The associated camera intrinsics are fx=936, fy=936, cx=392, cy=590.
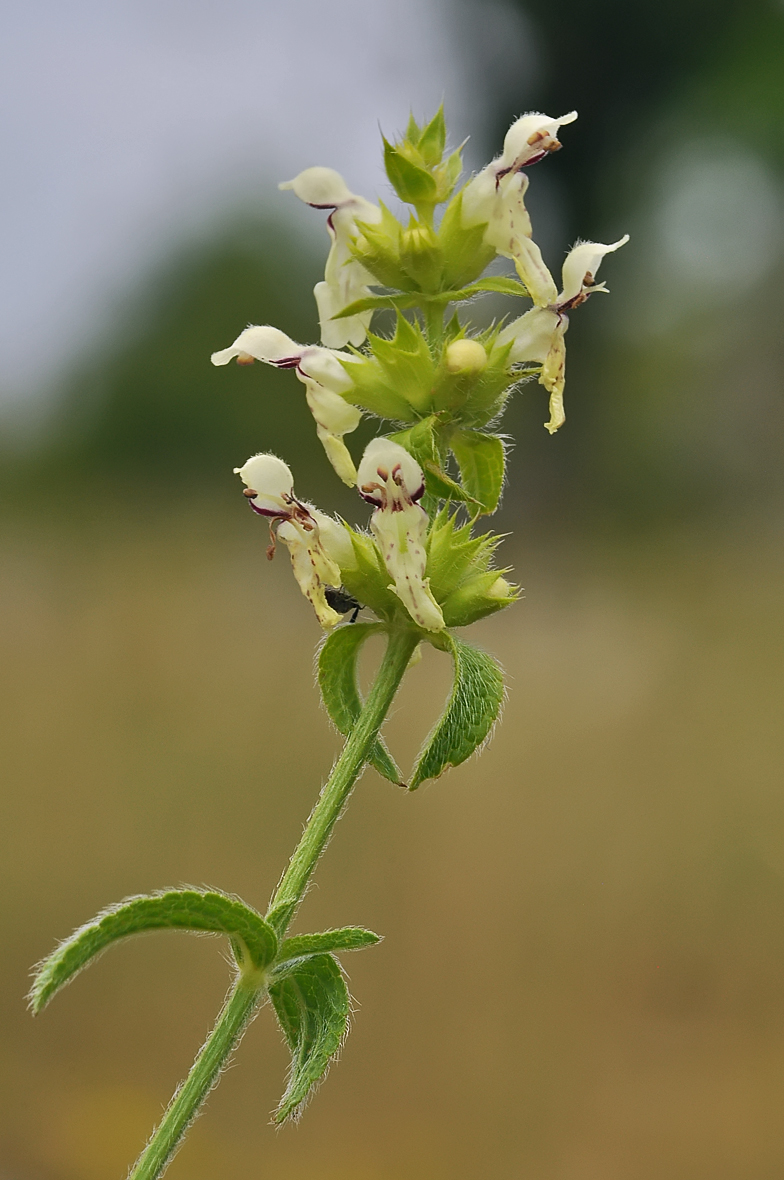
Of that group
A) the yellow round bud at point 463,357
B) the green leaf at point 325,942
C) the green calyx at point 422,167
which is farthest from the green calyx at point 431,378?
the green leaf at point 325,942

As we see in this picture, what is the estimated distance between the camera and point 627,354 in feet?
33.2

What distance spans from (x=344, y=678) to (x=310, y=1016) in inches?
10.5

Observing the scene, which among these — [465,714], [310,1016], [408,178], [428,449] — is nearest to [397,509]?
[428,449]

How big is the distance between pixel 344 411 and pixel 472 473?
4.6 inches

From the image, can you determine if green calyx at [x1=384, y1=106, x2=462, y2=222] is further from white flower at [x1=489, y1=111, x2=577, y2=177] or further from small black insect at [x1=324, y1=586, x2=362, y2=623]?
small black insect at [x1=324, y1=586, x2=362, y2=623]

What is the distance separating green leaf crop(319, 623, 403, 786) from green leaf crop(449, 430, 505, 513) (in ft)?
0.45

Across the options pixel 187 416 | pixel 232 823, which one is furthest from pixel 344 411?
pixel 187 416

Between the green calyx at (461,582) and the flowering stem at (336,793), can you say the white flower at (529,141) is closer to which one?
the green calyx at (461,582)

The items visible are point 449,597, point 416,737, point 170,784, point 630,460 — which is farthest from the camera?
point 630,460

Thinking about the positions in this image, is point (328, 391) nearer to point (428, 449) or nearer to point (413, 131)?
point (428, 449)

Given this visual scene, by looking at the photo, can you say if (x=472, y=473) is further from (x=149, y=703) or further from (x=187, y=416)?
(x=187, y=416)

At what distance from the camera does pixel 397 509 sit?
0.70 m

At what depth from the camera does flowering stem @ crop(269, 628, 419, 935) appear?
25.2 inches

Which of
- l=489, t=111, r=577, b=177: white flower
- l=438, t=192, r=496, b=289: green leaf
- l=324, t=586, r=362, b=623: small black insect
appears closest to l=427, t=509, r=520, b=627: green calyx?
l=324, t=586, r=362, b=623: small black insect
